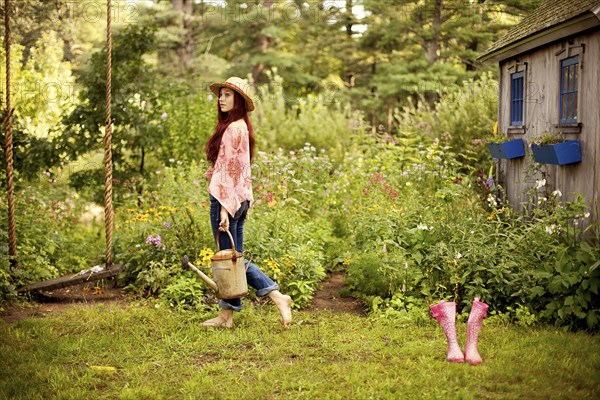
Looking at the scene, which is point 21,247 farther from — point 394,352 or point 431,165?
point 431,165

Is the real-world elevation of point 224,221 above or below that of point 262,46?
below

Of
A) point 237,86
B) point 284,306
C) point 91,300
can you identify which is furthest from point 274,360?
point 91,300

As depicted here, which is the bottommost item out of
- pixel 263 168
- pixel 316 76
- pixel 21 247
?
pixel 21 247

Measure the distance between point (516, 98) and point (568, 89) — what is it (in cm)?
170

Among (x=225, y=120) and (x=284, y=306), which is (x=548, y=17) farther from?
(x=284, y=306)

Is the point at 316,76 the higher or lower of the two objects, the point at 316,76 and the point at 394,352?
the higher

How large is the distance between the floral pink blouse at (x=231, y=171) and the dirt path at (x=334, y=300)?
5.29 ft

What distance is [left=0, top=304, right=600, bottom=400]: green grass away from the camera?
4363 mm

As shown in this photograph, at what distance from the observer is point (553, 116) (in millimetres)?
7227

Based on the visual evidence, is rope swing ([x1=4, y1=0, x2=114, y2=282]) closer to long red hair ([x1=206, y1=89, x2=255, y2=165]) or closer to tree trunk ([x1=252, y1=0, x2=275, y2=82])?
long red hair ([x1=206, y1=89, x2=255, y2=165])

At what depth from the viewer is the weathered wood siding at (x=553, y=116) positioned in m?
6.22

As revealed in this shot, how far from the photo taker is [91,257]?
8641 millimetres

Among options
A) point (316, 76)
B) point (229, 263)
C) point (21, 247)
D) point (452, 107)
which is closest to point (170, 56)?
point (316, 76)

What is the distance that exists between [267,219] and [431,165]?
3175 mm
